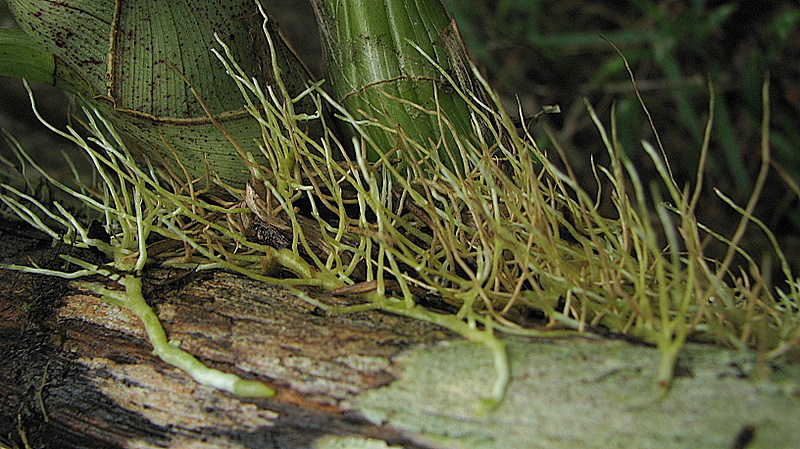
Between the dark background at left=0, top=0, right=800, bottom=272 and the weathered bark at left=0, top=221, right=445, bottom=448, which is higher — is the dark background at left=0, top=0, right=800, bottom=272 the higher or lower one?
the higher one

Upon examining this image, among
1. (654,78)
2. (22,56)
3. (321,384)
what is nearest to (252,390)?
(321,384)

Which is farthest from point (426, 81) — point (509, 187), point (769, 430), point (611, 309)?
point (769, 430)

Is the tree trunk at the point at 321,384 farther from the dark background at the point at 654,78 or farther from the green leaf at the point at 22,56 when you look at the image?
the dark background at the point at 654,78

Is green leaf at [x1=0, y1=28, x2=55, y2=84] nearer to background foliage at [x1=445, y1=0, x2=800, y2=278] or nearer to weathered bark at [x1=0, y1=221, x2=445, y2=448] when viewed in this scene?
weathered bark at [x1=0, y1=221, x2=445, y2=448]

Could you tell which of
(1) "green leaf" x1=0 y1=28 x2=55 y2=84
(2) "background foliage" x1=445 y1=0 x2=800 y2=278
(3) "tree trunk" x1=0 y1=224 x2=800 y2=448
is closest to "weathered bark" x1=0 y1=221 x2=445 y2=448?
(3) "tree trunk" x1=0 y1=224 x2=800 y2=448

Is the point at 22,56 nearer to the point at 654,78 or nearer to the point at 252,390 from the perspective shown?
the point at 252,390

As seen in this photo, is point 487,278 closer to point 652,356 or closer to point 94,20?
point 652,356
